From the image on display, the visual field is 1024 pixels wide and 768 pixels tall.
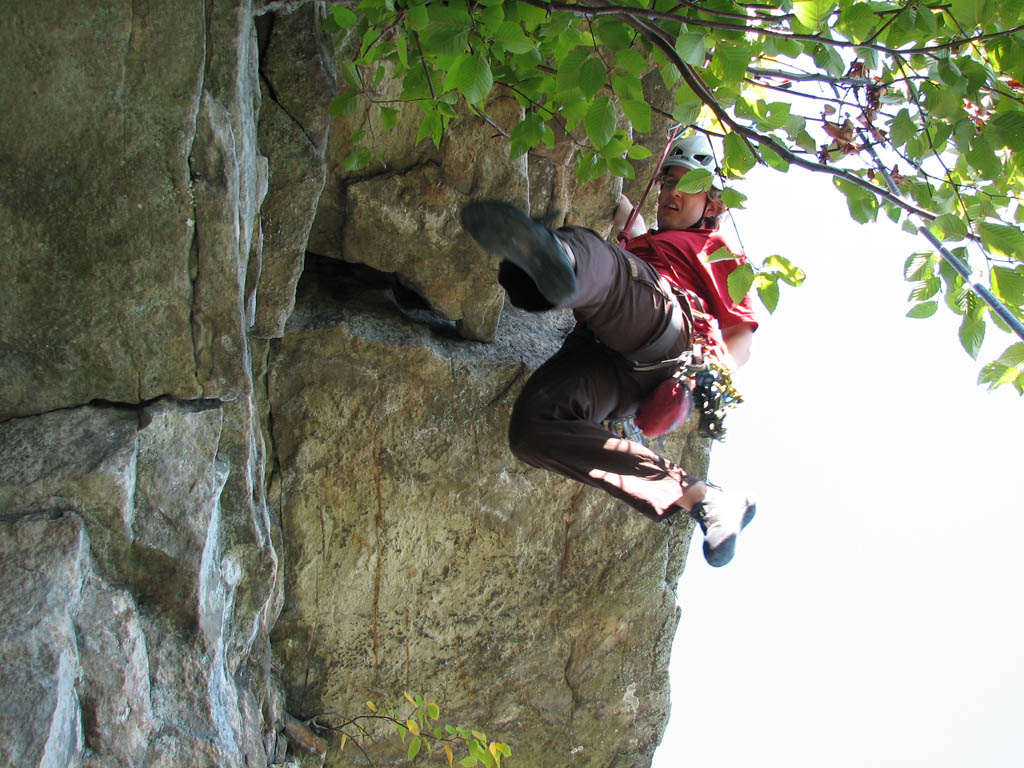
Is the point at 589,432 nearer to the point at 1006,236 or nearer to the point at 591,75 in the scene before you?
the point at 591,75

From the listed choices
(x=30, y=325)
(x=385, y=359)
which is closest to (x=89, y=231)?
(x=30, y=325)

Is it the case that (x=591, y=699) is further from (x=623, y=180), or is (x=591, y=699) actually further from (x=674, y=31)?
(x=674, y=31)

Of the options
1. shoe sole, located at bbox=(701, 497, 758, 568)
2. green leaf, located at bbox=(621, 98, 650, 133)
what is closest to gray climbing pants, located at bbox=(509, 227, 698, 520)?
shoe sole, located at bbox=(701, 497, 758, 568)

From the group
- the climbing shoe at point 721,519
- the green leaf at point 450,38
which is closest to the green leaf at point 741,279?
the climbing shoe at point 721,519

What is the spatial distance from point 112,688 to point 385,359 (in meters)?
1.70

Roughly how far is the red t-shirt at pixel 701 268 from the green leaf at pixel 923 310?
96 cm

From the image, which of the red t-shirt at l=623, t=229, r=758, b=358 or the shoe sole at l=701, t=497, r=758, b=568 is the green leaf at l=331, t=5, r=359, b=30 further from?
the shoe sole at l=701, t=497, r=758, b=568

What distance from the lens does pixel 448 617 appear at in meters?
3.90

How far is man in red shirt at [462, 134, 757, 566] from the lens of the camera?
2771mm

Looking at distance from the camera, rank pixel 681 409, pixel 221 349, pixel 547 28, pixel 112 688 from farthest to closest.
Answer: pixel 681 409 → pixel 547 28 → pixel 221 349 → pixel 112 688

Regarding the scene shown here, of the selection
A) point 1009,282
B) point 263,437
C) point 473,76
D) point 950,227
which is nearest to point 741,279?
point 950,227

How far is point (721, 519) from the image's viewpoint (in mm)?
2936

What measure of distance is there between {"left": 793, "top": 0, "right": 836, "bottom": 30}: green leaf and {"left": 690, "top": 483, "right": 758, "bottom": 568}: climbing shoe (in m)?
1.50

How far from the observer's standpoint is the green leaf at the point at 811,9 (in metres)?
2.30
